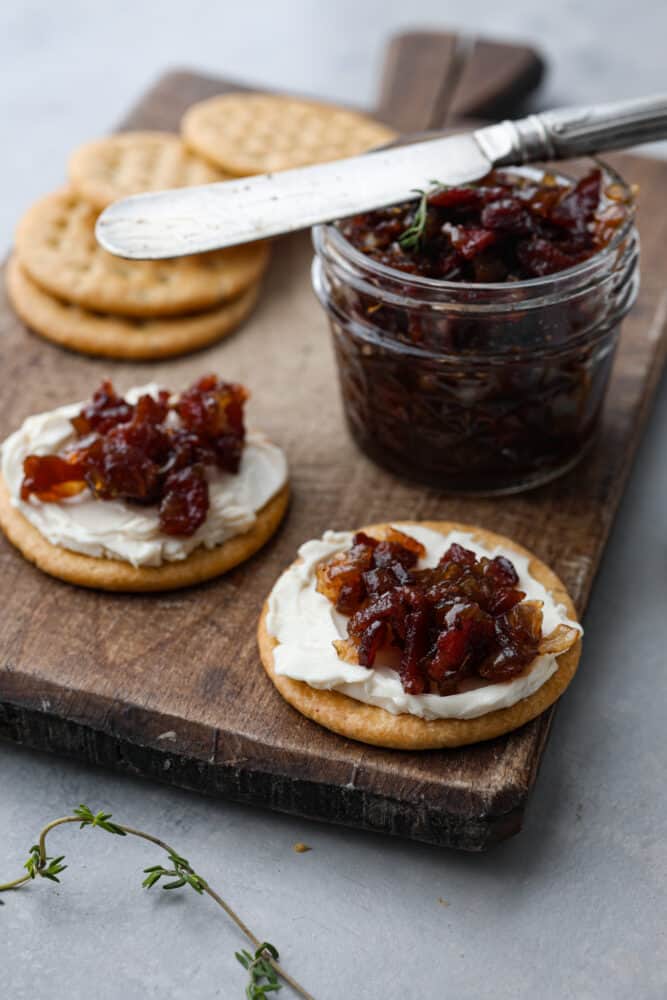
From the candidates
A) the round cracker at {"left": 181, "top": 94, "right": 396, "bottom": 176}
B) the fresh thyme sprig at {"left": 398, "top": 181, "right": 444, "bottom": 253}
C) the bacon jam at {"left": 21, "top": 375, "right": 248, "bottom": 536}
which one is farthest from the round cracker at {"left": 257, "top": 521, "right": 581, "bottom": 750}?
the round cracker at {"left": 181, "top": 94, "right": 396, "bottom": 176}

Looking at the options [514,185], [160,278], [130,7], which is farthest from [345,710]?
[130,7]

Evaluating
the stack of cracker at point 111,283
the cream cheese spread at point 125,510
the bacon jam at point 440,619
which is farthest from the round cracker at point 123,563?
the stack of cracker at point 111,283

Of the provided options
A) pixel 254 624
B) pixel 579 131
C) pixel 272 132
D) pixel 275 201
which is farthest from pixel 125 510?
pixel 272 132

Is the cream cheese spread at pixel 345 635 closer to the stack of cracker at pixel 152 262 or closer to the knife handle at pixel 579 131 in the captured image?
the knife handle at pixel 579 131

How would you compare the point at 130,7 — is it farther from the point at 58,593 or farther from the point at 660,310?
the point at 58,593

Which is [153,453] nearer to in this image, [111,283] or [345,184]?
[345,184]

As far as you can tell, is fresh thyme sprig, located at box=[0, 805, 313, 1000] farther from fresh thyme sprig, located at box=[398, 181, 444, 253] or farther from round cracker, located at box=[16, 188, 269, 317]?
round cracker, located at box=[16, 188, 269, 317]
